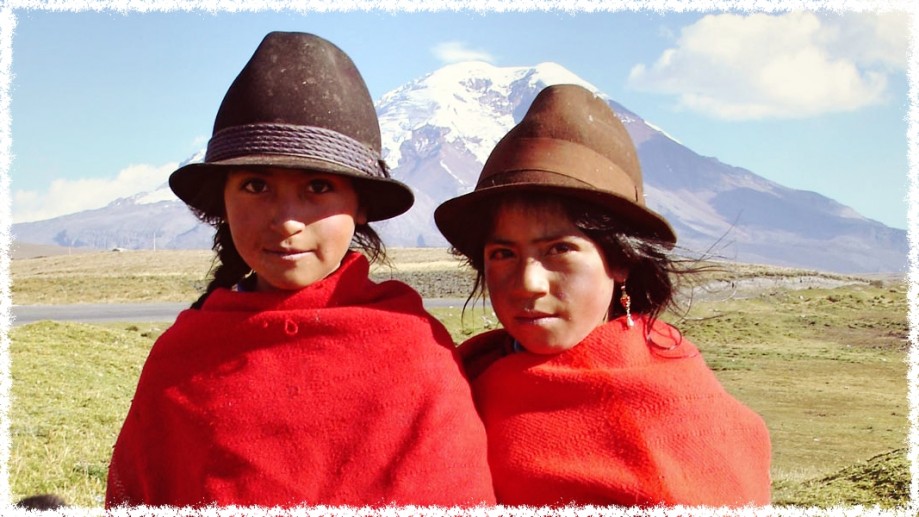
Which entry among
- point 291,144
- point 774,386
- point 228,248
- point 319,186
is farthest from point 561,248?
point 774,386

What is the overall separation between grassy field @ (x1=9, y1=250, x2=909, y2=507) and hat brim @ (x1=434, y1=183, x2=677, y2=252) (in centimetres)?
78

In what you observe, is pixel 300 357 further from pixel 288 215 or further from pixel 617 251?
pixel 617 251

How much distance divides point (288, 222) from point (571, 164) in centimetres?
84

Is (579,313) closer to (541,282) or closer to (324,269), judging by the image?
(541,282)

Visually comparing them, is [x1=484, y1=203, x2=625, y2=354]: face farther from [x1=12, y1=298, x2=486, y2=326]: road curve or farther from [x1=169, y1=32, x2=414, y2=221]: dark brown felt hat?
[x1=12, y1=298, x2=486, y2=326]: road curve

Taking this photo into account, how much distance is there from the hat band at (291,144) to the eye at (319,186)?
0.08m

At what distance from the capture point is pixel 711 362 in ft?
57.5

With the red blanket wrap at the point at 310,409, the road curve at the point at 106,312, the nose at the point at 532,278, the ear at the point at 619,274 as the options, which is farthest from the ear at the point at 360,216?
the road curve at the point at 106,312

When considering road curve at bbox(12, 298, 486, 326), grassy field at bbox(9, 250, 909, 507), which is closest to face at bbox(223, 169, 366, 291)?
grassy field at bbox(9, 250, 909, 507)

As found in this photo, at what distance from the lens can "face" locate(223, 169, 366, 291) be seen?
2525 millimetres

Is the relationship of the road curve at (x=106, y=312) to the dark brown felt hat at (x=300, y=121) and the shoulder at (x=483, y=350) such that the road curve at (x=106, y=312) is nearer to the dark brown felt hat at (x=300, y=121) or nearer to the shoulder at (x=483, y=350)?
the shoulder at (x=483, y=350)

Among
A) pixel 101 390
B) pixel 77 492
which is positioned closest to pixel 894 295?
pixel 101 390

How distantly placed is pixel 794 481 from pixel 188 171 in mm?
5707

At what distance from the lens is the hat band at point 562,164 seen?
2637 millimetres
